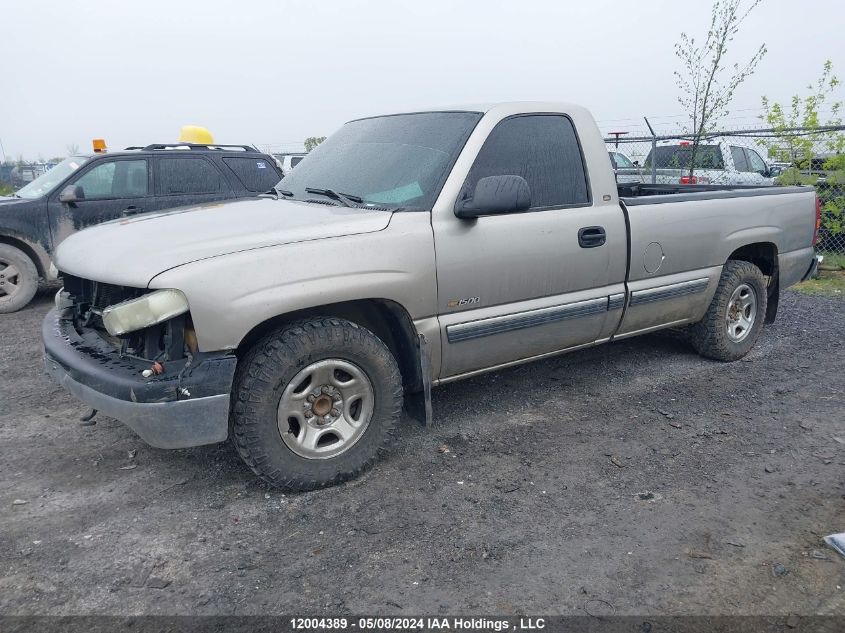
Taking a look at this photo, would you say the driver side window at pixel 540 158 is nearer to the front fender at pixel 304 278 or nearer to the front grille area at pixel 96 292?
the front fender at pixel 304 278

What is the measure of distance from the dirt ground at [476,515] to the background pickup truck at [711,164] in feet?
23.4

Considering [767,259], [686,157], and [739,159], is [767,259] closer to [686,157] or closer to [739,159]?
[686,157]

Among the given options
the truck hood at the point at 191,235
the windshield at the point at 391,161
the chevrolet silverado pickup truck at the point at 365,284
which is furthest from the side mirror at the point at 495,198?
the truck hood at the point at 191,235

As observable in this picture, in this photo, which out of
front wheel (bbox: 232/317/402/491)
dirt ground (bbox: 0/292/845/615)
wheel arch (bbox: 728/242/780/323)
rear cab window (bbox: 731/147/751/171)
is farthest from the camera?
rear cab window (bbox: 731/147/751/171)

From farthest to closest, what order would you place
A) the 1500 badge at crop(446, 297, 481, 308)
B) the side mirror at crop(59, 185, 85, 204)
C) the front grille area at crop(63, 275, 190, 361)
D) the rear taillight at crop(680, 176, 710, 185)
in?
the rear taillight at crop(680, 176, 710, 185)
the side mirror at crop(59, 185, 85, 204)
the 1500 badge at crop(446, 297, 481, 308)
the front grille area at crop(63, 275, 190, 361)

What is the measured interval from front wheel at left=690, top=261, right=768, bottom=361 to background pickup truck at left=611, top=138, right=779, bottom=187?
5781 mm

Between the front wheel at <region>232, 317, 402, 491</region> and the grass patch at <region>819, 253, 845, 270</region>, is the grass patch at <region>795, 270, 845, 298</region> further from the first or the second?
the front wheel at <region>232, 317, 402, 491</region>

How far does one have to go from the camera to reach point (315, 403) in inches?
127

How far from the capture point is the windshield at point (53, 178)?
23.9 ft

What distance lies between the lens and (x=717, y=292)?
5.00 meters

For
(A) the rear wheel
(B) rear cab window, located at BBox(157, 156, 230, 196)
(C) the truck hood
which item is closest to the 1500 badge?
(C) the truck hood

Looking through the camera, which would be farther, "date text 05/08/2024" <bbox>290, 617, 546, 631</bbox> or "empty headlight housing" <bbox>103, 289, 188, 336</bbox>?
"empty headlight housing" <bbox>103, 289, 188, 336</bbox>

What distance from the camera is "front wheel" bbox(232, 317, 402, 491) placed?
9.94 feet

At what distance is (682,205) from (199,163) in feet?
18.0
